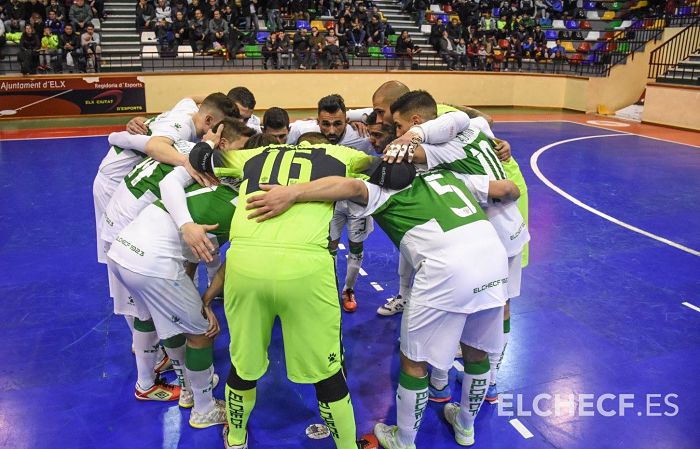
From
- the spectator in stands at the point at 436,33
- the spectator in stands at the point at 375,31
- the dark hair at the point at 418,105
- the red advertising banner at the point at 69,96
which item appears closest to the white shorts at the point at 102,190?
the dark hair at the point at 418,105

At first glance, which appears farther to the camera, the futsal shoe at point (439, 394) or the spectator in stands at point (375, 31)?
the spectator in stands at point (375, 31)

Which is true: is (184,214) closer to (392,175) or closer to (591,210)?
(392,175)

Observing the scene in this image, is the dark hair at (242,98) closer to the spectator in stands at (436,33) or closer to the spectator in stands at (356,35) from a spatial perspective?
the spectator in stands at (356,35)

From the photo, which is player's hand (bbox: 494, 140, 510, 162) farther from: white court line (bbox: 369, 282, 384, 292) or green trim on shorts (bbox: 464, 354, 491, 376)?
white court line (bbox: 369, 282, 384, 292)

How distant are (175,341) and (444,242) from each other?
202 cm

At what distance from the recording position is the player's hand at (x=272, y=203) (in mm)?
3129

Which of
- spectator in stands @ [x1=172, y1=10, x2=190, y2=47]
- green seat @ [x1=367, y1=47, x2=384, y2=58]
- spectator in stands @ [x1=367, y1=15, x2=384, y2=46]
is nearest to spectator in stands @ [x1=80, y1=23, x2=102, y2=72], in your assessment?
spectator in stands @ [x1=172, y1=10, x2=190, y2=47]

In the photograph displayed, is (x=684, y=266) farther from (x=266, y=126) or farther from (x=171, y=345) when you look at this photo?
(x=171, y=345)

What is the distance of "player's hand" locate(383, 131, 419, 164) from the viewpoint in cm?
338

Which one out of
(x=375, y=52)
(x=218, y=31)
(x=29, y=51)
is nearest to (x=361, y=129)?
(x=29, y=51)

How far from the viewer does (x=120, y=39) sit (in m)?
20.2

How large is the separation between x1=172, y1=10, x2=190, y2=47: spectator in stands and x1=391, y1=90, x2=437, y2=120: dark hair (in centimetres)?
1752

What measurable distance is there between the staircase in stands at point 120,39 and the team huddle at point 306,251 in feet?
51.2

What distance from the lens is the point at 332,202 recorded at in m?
3.33
